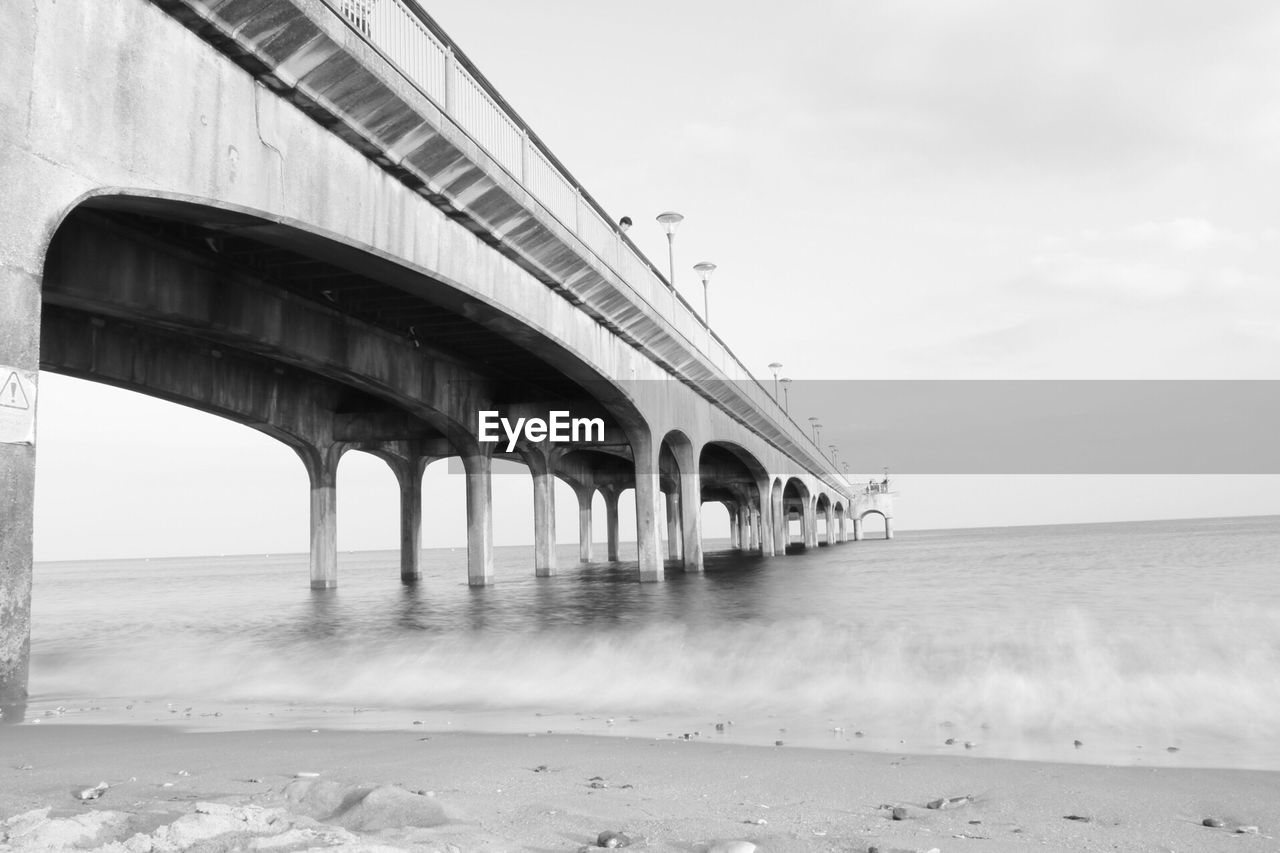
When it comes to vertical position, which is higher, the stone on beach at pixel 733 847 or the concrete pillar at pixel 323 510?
the concrete pillar at pixel 323 510

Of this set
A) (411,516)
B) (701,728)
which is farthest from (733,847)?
(411,516)

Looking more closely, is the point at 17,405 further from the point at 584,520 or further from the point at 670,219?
the point at 584,520

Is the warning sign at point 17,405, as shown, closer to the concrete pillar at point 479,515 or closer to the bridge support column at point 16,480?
the bridge support column at point 16,480

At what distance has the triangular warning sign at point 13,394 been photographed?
19.0 feet

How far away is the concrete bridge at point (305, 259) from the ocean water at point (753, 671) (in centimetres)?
420

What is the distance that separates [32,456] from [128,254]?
320 inches

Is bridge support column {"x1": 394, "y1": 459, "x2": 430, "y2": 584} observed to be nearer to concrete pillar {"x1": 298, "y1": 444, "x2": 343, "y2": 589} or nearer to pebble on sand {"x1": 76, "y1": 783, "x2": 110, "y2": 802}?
concrete pillar {"x1": 298, "y1": 444, "x2": 343, "y2": 589}

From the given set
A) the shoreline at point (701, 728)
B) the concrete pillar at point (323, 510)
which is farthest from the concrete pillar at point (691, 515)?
the shoreline at point (701, 728)

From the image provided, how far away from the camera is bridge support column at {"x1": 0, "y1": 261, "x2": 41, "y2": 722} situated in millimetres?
5840

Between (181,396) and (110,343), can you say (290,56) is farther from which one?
(181,396)

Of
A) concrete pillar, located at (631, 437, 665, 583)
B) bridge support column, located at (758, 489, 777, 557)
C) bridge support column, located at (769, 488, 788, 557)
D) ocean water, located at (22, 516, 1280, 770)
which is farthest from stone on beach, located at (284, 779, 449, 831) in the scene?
bridge support column, located at (769, 488, 788, 557)

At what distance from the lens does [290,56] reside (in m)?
8.70

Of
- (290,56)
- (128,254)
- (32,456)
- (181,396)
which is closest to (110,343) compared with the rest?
(181,396)

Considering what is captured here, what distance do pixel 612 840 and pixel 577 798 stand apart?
34.4 inches
